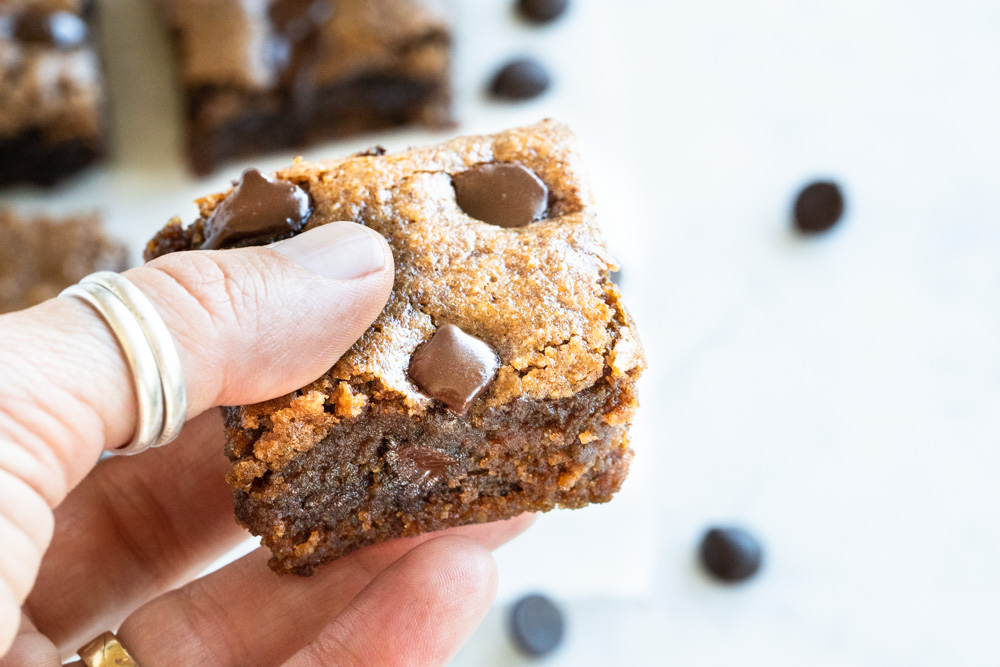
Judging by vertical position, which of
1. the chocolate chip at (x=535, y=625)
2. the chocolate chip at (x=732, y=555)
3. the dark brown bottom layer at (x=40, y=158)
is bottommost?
the chocolate chip at (x=535, y=625)

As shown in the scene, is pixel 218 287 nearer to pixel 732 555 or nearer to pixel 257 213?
pixel 257 213

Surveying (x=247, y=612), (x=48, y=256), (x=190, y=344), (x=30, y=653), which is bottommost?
(x=247, y=612)

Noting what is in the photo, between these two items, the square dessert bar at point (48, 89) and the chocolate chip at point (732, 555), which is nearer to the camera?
the chocolate chip at point (732, 555)

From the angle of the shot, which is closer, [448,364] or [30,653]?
[448,364]

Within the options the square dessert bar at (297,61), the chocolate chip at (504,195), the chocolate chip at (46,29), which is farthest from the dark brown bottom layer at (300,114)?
the chocolate chip at (504,195)

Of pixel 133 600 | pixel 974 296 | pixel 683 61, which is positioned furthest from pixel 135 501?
pixel 974 296

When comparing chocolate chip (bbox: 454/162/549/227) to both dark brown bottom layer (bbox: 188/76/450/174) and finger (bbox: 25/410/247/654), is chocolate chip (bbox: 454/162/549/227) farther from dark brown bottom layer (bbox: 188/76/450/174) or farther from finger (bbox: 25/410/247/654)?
dark brown bottom layer (bbox: 188/76/450/174)

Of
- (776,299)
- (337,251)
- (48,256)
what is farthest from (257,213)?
(776,299)

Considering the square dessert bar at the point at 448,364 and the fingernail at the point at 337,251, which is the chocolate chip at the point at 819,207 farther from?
the fingernail at the point at 337,251
